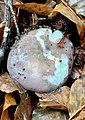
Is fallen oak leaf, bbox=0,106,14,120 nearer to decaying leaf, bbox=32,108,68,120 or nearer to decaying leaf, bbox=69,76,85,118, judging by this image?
decaying leaf, bbox=32,108,68,120

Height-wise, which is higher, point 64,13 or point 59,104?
point 64,13

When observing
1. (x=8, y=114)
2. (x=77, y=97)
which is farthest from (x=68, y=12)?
(x=8, y=114)

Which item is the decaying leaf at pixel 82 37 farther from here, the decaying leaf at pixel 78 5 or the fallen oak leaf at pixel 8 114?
the fallen oak leaf at pixel 8 114

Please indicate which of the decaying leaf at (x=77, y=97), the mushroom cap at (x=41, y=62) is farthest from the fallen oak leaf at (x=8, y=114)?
the decaying leaf at (x=77, y=97)

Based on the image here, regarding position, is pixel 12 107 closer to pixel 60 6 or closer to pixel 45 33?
pixel 45 33

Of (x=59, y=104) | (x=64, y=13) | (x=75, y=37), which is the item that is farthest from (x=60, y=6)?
(x=59, y=104)

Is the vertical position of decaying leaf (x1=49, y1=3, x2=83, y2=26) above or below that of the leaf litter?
above

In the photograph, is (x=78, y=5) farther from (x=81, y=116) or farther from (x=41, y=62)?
(x=81, y=116)

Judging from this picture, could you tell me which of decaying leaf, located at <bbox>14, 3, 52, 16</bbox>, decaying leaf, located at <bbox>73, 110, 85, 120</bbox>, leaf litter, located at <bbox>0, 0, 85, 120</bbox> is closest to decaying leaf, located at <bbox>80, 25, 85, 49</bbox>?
leaf litter, located at <bbox>0, 0, 85, 120</bbox>
